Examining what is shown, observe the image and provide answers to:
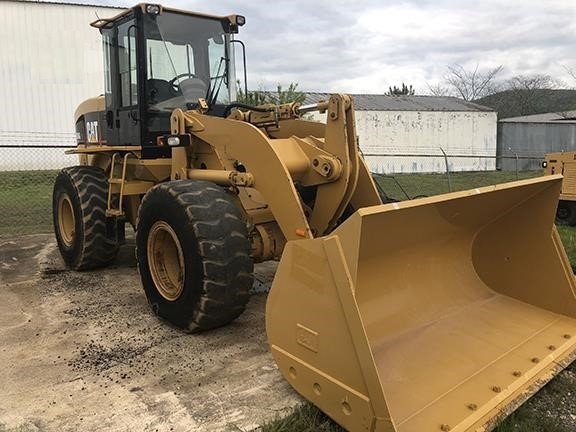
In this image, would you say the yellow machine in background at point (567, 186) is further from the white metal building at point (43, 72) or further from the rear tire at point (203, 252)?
the white metal building at point (43, 72)

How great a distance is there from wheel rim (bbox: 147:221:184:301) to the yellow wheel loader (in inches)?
0.7

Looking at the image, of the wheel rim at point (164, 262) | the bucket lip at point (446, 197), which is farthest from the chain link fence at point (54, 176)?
the bucket lip at point (446, 197)

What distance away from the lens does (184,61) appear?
19.1 feet

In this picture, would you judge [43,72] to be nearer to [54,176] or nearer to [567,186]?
[54,176]

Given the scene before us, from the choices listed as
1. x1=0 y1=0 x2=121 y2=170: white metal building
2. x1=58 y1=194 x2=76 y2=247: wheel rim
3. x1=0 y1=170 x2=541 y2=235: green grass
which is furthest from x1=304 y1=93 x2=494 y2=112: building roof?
x1=58 y1=194 x2=76 y2=247: wheel rim

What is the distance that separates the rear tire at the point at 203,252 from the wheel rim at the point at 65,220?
2713 millimetres

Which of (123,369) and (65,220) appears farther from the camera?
(65,220)

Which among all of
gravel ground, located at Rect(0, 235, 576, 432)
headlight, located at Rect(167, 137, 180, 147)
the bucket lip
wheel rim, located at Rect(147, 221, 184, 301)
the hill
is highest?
the hill

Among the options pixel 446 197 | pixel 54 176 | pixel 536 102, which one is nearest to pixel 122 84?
pixel 446 197

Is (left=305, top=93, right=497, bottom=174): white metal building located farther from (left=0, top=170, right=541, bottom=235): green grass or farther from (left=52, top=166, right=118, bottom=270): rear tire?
(left=52, top=166, right=118, bottom=270): rear tire

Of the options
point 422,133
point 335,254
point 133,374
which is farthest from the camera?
point 422,133

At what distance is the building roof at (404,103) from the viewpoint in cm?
2722

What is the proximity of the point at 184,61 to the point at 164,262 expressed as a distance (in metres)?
2.23

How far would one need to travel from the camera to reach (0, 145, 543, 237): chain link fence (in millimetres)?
11391
